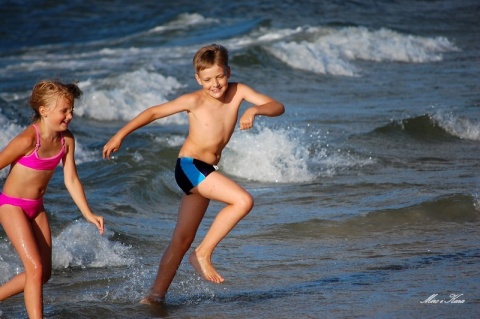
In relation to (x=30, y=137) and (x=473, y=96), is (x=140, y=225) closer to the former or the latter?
(x=30, y=137)

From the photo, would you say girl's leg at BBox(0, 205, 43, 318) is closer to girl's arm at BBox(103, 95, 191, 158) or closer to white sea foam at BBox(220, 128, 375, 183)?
girl's arm at BBox(103, 95, 191, 158)

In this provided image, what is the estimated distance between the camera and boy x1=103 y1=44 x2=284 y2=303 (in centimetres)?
605

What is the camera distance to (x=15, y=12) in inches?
1406

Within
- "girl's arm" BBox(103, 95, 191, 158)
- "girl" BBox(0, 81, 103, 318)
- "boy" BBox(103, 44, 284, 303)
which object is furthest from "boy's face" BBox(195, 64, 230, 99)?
"girl" BBox(0, 81, 103, 318)

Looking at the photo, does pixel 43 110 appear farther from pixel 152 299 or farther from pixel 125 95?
pixel 125 95

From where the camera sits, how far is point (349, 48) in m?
24.7

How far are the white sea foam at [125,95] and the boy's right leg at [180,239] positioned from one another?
8.41 metres

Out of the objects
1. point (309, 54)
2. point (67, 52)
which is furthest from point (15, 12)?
point (309, 54)

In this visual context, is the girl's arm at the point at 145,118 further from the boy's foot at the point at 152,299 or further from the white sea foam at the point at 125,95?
the white sea foam at the point at 125,95

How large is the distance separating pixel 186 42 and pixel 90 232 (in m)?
19.4

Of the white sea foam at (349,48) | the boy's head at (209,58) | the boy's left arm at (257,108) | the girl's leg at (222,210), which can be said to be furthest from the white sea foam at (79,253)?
the white sea foam at (349,48)

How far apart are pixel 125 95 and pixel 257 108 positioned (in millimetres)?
11982

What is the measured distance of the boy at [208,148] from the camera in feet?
19.9

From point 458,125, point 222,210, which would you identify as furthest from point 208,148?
point 458,125
